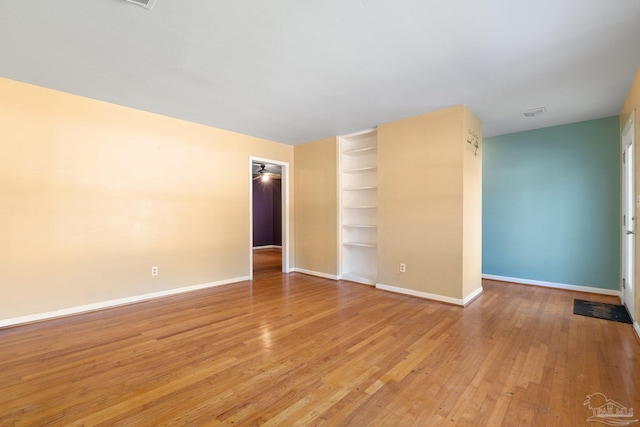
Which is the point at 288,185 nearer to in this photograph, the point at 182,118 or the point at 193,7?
the point at 182,118

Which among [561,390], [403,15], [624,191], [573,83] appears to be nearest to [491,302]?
[561,390]

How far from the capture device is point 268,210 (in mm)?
9969

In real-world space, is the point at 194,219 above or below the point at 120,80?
below

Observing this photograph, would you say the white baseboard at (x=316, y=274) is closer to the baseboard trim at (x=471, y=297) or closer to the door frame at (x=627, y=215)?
the baseboard trim at (x=471, y=297)

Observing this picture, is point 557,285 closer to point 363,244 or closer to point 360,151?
point 363,244

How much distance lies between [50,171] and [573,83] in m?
5.73

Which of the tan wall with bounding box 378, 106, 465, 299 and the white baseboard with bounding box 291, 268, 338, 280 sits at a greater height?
the tan wall with bounding box 378, 106, 465, 299

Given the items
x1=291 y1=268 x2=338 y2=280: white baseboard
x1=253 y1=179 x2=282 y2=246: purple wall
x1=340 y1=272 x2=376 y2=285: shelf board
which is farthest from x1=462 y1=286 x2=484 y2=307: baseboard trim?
x1=253 y1=179 x2=282 y2=246: purple wall

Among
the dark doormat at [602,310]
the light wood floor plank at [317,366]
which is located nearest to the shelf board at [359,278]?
the light wood floor plank at [317,366]

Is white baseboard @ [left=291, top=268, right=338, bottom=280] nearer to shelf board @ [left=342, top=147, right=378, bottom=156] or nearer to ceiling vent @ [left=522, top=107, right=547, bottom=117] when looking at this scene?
shelf board @ [left=342, top=147, right=378, bottom=156]

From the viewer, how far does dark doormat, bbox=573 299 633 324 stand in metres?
3.09

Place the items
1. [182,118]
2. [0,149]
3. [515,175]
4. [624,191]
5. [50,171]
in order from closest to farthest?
[0,149]
[50,171]
[624,191]
[182,118]
[515,175]

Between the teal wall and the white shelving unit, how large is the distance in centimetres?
202

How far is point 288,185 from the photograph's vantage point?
225 inches
